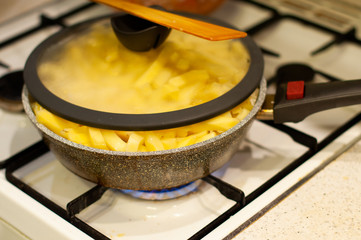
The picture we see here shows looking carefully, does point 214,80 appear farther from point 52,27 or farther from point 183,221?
point 52,27

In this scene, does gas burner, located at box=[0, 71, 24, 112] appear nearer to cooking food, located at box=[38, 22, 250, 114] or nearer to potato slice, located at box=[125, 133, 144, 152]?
cooking food, located at box=[38, 22, 250, 114]

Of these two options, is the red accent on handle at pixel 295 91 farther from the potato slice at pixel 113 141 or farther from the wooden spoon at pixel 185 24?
the potato slice at pixel 113 141

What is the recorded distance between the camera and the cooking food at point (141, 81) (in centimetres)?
66

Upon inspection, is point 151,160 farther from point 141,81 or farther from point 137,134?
point 141,81

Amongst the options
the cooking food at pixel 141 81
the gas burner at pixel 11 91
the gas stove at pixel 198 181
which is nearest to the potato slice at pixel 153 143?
the cooking food at pixel 141 81

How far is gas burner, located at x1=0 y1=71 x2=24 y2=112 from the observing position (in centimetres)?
94

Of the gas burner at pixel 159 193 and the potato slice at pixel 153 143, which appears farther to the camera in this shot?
the gas burner at pixel 159 193

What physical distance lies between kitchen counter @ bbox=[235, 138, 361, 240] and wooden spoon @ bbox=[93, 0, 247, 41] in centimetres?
27

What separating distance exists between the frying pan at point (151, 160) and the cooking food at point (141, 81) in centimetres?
1

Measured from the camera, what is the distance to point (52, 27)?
1.19 metres

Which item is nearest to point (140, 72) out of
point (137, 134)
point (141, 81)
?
point (141, 81)

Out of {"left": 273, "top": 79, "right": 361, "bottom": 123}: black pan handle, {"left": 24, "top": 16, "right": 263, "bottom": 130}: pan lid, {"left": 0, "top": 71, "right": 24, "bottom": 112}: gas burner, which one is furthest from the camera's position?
{"left": 0, "top": 71, "right": 24, "bottom": 112}: gas burner

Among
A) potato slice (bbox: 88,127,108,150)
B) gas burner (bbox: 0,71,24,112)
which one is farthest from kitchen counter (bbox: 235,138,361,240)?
gas burner (bbox: 0,71,24,112)

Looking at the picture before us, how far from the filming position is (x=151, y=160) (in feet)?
2.10
